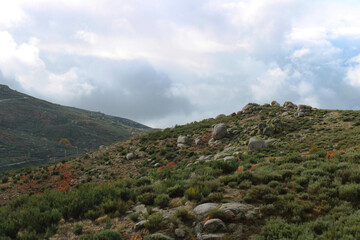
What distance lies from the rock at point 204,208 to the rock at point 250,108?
136 ft

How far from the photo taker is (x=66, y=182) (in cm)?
2744

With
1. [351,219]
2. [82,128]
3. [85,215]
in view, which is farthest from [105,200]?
[82,128]

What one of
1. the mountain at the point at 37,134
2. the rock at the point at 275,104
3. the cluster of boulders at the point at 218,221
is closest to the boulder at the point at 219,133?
the rock at the point at 275,104

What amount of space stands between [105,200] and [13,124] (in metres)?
144

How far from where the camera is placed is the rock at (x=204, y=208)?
8.02 m

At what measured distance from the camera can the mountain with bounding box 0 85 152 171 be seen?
85.8 metres

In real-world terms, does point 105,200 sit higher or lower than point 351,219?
lower

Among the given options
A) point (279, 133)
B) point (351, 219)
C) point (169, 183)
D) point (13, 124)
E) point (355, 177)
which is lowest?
point (13, 124)

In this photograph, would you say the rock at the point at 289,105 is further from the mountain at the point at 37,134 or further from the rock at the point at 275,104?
the mountain at the point at 37,134

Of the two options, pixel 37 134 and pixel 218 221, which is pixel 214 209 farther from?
pixel 37 134

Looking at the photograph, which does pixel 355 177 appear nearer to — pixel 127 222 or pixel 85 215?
pixel 127 222

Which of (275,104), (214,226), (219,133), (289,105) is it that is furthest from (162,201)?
(275,104)

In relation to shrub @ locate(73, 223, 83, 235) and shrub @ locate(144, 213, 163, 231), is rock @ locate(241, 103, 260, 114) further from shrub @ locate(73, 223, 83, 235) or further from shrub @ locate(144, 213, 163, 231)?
shrub @ locate(73, 223, 83, 235)

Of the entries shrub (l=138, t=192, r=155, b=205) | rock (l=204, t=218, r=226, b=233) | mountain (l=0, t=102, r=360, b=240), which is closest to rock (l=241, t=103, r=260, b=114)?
mountain (l=0, t=102, r=360, b=240)
